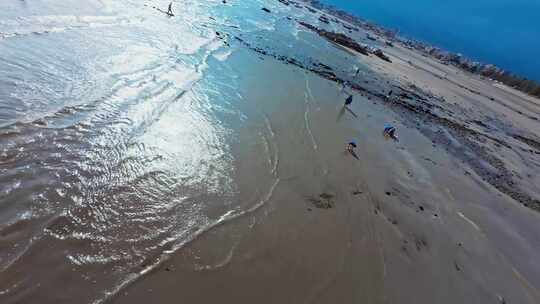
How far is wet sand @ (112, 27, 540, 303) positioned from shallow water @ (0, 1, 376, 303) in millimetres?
333

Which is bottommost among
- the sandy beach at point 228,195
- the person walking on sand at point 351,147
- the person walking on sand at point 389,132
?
the sandy beach at point 228,195

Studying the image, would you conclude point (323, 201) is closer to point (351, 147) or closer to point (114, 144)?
point (351, 147)

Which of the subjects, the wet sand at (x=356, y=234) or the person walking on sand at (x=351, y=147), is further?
the person walking on sand at (x=351, y=147)

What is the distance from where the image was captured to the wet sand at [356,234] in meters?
5.64

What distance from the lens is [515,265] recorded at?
9.14 metres

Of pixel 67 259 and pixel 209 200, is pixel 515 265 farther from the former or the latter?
pixel 67 259

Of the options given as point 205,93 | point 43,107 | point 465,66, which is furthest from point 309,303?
point 465,66

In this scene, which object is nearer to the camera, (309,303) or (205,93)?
(309,303)

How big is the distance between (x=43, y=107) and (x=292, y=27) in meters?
31.5

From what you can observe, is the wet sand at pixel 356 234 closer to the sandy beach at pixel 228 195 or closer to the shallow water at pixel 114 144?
the sandy beach at pixel 228 195

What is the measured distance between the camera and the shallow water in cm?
503

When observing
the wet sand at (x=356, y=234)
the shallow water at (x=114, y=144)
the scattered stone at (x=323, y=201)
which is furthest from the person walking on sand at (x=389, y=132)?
the scattered stone at (x=323, y=201)

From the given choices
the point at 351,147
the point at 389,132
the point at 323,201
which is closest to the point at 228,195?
the point at 323,201

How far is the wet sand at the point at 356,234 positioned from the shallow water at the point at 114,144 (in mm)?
333
